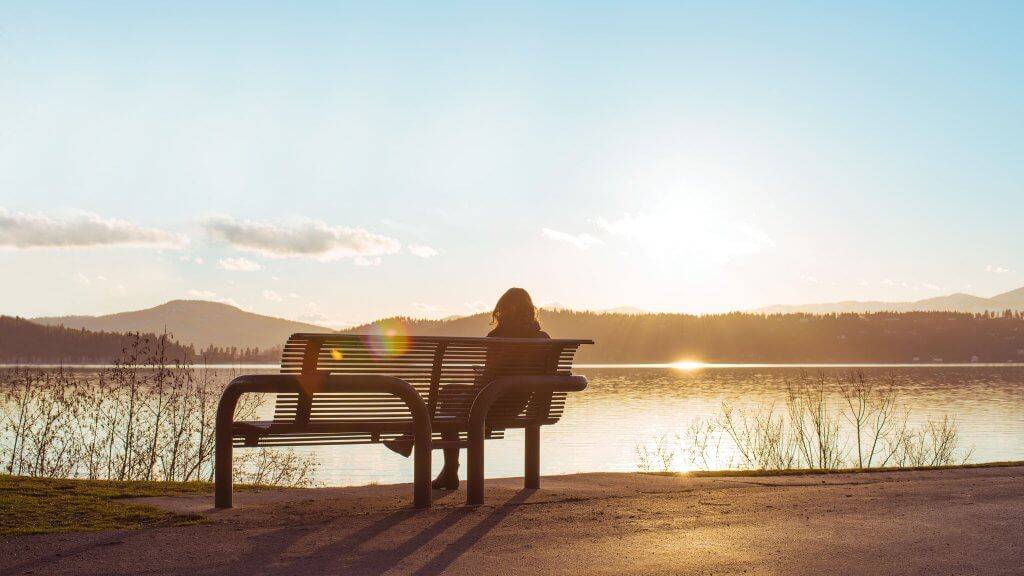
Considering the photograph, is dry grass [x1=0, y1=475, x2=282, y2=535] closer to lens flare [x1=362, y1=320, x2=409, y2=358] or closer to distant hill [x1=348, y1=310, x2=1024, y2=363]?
lens flare [x1=362, y1=320, x2=409, y2=358]

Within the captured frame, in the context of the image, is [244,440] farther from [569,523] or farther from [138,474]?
[138,474]

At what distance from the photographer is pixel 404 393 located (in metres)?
7.63

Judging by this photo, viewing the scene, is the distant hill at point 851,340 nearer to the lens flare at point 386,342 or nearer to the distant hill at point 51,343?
the distant hill at point 51,343

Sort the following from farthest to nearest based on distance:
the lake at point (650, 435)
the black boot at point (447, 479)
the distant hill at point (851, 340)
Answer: the distant hill at point (851, 340) → the lake at point (650, 435) → the black boot at point (447, 479)

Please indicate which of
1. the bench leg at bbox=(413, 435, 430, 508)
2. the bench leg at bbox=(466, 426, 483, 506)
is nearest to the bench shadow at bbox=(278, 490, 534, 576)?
the bench leg at bbox=(413, 435, 430, 508)

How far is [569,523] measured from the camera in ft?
22.5

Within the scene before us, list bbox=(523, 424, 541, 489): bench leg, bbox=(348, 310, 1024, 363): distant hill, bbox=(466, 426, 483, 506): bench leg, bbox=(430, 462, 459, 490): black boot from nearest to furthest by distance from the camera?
bbox=(466, 426, 483, 506): bench leg < bbox=(523, 424, 541, 489): bench leg < bbox=(430, 462, 459, 490): black boot < bbox=(348, 310, 1024, 363): distant hill

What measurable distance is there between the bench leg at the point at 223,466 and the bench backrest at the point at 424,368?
0.42 meters

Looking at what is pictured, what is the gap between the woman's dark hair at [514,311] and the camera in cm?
892

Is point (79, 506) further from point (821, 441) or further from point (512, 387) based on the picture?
point (821, 441)

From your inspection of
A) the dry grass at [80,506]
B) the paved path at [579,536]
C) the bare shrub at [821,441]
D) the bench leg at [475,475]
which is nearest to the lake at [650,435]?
the bare shrub at [821,441]

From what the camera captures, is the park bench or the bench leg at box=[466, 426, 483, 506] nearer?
the park bench

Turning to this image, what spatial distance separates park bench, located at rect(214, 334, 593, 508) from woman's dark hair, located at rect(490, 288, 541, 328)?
19.8 inches

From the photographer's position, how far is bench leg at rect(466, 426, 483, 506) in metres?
7.72
